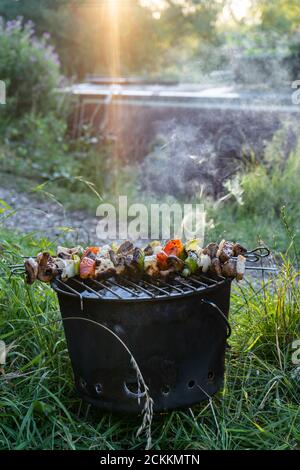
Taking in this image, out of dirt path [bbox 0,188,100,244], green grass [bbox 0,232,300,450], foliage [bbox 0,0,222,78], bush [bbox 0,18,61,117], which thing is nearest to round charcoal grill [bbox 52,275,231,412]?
green grass [bbox 0,232,300,450]

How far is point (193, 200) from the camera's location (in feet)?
19.2

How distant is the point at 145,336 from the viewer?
2316mm

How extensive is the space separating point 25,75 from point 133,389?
6670mm

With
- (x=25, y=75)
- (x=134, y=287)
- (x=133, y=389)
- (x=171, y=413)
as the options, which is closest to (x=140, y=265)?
(x=134, y=287)

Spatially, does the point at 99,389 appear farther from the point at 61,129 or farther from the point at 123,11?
the point at 123,11

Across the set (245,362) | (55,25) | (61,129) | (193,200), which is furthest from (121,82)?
(245,362)

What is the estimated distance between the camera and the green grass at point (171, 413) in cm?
249

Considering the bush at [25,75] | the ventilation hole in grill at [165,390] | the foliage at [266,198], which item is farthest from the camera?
the bush at [25,75]

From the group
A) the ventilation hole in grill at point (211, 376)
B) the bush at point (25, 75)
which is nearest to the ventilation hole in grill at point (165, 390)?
the ventilation hole in grill at point (211, 376)

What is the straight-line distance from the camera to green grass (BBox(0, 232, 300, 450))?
249 centimetres

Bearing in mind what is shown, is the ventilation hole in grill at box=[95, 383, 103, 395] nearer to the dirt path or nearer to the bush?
the dirt path

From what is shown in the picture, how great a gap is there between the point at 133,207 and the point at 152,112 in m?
1.73

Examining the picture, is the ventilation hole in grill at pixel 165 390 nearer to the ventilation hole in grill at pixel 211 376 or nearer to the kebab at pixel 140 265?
the ventilation hole in grill at pixel 211 376

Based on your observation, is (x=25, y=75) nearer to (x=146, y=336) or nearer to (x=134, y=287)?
(x=134, y=287)
